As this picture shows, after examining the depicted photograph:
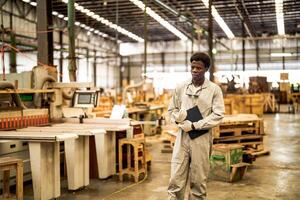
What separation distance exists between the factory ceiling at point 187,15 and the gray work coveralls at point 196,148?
933 centimetres

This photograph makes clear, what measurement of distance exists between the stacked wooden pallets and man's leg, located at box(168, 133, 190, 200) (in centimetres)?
361

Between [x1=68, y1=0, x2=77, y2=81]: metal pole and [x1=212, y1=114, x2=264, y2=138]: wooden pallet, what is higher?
[x1=68, y1=0, x2=77, y2=81]: metal pole

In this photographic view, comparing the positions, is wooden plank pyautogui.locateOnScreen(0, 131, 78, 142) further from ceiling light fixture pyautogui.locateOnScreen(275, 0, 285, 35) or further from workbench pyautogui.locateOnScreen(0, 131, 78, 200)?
ceiling light fixture pyautogui.locateOnScreen(275, 0, 285, 35)

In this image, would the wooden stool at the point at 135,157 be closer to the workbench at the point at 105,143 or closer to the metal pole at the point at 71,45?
the workbench at the point at 105,143

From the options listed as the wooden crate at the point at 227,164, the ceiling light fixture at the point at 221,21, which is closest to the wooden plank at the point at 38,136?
the wooden crate at the point at 227,164

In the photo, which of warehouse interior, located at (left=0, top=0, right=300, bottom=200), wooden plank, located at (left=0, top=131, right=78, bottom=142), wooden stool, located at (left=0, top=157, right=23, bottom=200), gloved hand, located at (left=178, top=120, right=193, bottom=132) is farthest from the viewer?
warehouse interior, located at (left=0, top=0, right=300, bottom=200)

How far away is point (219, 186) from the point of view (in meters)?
5.54

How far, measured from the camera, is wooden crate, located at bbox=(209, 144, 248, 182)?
581cm

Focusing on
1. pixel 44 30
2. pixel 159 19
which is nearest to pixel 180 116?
pixel 44 30

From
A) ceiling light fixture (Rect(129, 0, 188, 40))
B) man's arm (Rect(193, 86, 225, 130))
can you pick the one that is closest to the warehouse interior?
man's arm (Rect(193, 86, 225, 130))

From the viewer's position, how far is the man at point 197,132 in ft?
11.3

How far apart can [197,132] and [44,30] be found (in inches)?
189

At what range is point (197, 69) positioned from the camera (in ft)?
11.5

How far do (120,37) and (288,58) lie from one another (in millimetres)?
11358
